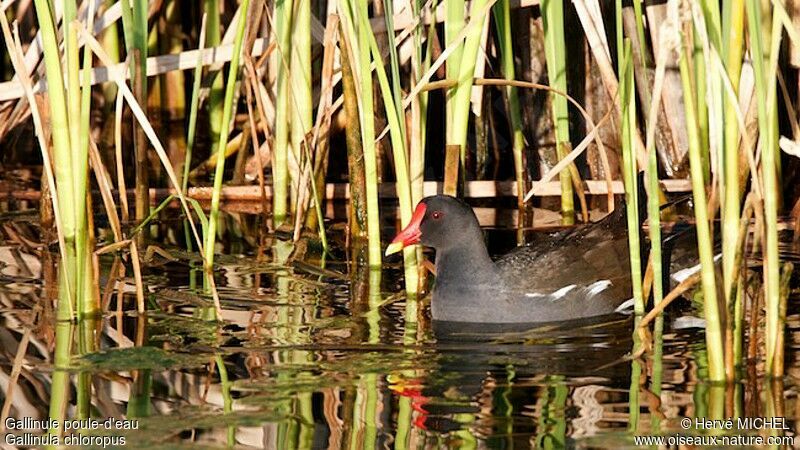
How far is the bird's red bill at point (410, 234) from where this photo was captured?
5.67 m

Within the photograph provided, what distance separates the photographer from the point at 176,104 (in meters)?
8.76

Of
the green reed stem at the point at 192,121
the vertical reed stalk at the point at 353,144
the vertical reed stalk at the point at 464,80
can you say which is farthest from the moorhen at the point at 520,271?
the green reed stem at the point at 192,121

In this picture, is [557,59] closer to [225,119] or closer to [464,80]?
[464,80]

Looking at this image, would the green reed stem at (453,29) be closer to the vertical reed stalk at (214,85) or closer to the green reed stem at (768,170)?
the green reed stem at (768,170)

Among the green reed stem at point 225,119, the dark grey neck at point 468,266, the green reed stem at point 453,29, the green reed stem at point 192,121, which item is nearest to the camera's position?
the green reed stem at point 225,119

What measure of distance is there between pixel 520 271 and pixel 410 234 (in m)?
0.51

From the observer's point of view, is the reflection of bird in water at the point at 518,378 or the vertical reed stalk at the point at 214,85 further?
the vertical reed stalk at the point at 214,85

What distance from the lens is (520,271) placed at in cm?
579

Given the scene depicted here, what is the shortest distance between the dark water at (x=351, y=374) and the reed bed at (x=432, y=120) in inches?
4.6

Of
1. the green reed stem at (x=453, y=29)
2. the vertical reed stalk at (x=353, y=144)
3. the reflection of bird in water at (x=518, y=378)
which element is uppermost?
the green reed stem at (x=453, y=29)

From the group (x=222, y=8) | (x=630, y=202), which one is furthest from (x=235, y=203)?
(x=630, y=202)

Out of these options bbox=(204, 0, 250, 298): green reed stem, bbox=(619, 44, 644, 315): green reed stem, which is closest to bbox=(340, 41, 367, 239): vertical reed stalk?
bbox=(204, 0, 250, 298): green reed stem

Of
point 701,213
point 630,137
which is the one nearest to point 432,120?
point 630,137

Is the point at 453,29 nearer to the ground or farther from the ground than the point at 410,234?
farther from the ground
